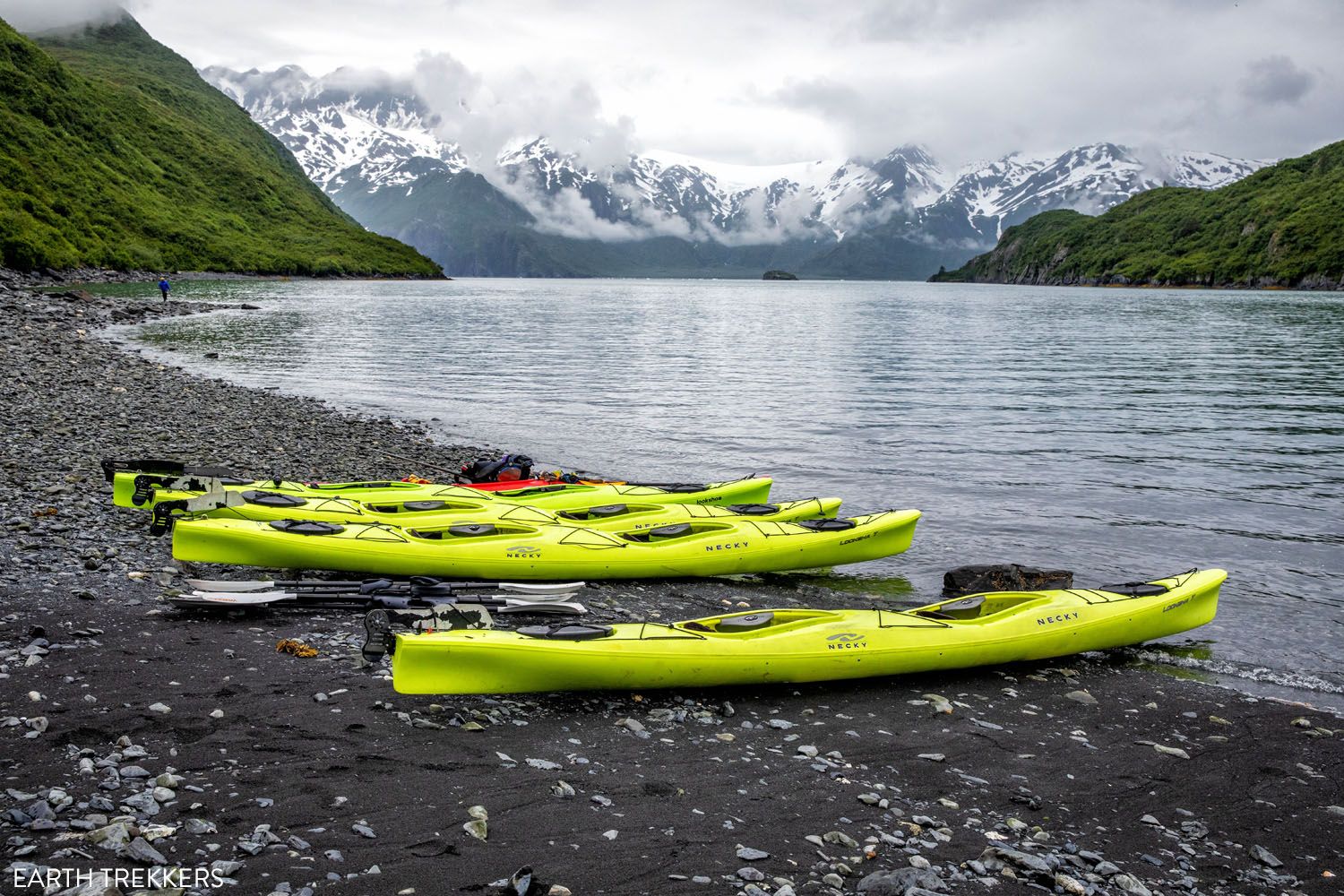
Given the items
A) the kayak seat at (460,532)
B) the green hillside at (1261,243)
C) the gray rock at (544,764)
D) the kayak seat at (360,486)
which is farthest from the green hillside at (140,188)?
the green hillside at (1261,243)

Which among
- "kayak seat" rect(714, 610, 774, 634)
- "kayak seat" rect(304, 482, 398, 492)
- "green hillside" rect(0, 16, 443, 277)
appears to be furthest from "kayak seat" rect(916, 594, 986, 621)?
"green hillside" rect(0, 16, 443, 277)

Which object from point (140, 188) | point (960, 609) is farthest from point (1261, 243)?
point (960, 609)

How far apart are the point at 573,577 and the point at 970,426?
676 inches

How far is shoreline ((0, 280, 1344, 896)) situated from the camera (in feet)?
16.8

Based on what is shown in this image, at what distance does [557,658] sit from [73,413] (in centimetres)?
1604

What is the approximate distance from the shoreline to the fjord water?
10.7ft

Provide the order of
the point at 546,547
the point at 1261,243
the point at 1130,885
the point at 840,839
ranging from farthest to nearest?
the point at 1261,243, the point at 546,547, the point at 840,839, the point at 1130,885

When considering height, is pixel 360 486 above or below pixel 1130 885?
above

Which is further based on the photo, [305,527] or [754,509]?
[754,509]

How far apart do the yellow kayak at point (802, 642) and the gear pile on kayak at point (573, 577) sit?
17 mm

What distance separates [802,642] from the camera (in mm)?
8258

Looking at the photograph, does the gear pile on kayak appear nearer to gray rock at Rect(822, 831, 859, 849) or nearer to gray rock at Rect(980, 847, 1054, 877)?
gray rock at Rect(822, 831, 859, 849)

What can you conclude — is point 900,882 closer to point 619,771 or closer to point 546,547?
point 619,771

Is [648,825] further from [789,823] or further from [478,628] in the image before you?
[478,628]
